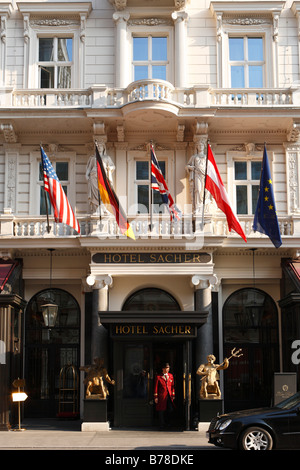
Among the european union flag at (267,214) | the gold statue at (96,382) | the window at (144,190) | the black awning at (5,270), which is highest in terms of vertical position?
the window at (144,190)

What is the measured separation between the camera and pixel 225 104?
2369cm

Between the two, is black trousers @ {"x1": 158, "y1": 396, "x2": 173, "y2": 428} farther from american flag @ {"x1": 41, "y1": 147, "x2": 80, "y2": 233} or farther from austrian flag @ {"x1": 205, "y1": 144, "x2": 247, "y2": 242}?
american flag @ {"x1": 41, "y1": 147, "x2": 80, "y2": 233}

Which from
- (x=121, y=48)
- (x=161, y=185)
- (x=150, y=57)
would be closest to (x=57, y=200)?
(x=161, y=185)

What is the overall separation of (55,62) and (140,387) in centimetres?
1157

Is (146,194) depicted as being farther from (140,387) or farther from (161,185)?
(140,387)

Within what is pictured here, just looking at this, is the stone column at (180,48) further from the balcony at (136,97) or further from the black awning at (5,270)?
the black awning at (5,270)

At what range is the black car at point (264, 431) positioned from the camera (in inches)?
600

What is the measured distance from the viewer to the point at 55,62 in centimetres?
2520

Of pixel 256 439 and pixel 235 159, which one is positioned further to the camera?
pixel 235 159

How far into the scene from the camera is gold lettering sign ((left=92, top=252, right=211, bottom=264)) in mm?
22625

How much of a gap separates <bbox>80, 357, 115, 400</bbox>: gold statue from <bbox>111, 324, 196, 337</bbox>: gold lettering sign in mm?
1242

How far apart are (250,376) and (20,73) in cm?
1302

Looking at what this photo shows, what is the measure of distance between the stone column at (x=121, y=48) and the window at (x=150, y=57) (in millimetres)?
511

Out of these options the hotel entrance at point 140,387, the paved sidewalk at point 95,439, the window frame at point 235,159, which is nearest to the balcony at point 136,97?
the window frame at point 235,159
